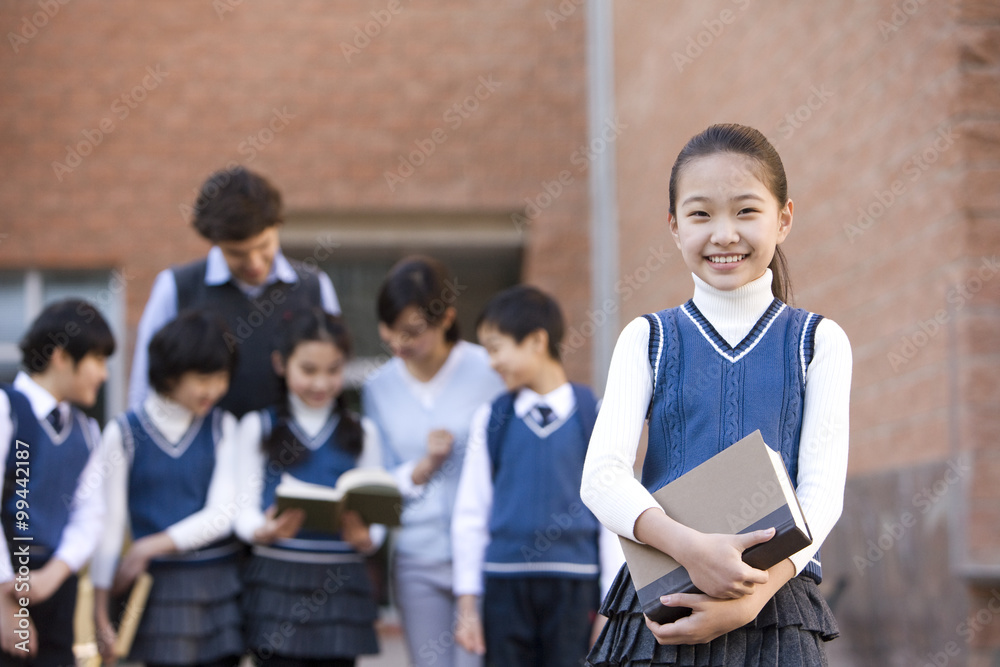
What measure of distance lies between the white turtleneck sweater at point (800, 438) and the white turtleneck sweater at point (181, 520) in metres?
1.78

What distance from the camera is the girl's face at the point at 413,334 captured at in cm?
348

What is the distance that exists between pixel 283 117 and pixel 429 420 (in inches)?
180

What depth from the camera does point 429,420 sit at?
3.51 metres

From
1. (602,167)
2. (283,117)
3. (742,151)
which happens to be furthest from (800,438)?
(283,117)

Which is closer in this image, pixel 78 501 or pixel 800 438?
pixel 800 438

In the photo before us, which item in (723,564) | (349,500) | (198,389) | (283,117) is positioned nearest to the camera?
(723,564)

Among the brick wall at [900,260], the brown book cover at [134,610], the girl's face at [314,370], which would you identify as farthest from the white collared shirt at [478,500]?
the brick wall at [900,260]

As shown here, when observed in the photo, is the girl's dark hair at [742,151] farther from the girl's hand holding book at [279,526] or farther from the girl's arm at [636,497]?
the girl's hand holding book at [279,526]

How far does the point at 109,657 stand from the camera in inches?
122

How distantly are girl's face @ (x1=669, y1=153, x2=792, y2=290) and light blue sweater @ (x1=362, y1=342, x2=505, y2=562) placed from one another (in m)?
1.82

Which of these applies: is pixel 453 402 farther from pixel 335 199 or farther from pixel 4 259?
pixel 4 259

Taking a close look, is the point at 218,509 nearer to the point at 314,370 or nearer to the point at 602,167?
the point at 314,370

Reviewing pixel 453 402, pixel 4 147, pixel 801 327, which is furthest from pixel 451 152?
pixel 801 327

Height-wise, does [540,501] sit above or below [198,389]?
below
